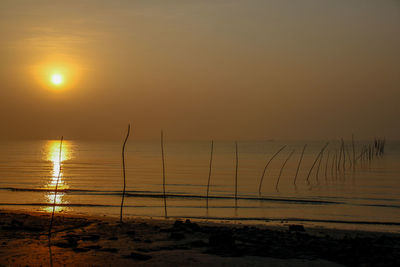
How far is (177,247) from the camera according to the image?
31.3 ft

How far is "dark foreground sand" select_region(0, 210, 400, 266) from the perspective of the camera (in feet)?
27.6

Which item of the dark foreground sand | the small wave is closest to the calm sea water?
the small wave

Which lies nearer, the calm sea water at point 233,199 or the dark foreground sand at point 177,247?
the dark foreground sand at point 177,247

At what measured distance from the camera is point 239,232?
37.5 feet

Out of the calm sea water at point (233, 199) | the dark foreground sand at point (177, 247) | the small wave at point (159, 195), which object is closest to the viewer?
the dark foreground sand at point (177, 247)

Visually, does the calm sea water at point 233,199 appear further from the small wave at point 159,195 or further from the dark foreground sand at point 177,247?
the dark foreground sand at point 177,247

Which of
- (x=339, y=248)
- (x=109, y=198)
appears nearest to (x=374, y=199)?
(x=109, y=198)

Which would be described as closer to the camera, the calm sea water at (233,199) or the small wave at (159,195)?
the calm sea water at (233,199)

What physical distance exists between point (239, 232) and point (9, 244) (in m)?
5.37

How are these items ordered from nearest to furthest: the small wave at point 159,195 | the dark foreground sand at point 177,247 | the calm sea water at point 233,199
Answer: the dark foreground sand at point 177,247
the calm sea water at point 233,199
the small wave at point 159,195

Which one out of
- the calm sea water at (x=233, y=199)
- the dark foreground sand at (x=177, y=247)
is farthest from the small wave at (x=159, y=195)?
the dark foreground sand at (x=177, y=247)

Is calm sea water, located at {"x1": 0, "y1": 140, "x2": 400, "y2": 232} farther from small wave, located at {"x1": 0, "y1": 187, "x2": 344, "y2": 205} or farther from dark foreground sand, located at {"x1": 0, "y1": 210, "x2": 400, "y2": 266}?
dark foreground sand, located at {"x1": 0, "y1": 210, "x2": 400, "y2": 266}

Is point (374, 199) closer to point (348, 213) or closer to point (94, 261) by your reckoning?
point (348, 213)

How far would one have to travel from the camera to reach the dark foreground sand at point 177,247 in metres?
8.40
